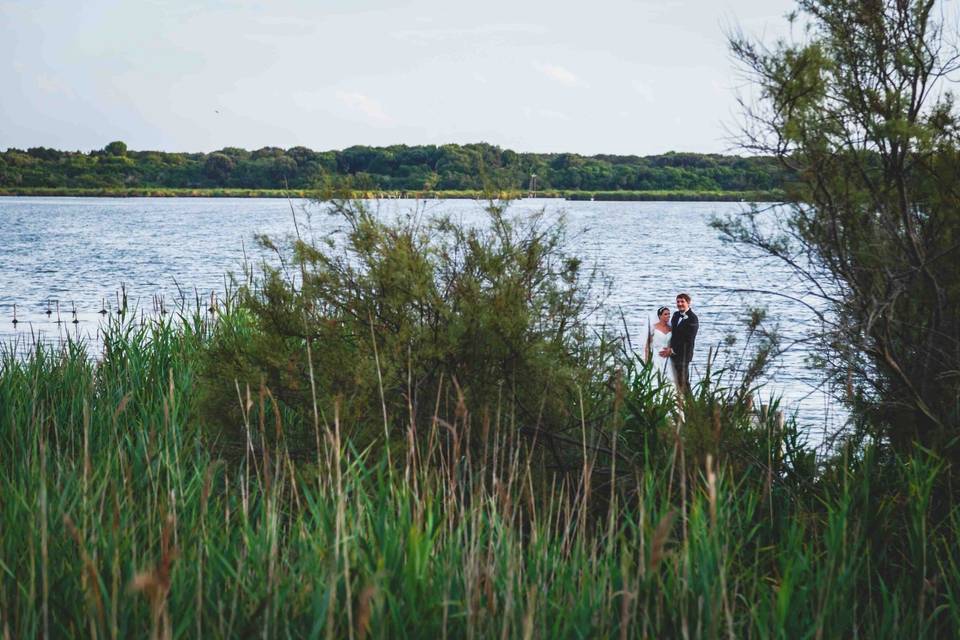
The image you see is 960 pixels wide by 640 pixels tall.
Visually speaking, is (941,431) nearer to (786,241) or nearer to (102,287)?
(786,241)

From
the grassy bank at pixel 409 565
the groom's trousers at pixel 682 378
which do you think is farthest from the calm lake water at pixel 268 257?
the grassy bank at pixel 409 565

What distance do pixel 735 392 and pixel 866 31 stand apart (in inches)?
106

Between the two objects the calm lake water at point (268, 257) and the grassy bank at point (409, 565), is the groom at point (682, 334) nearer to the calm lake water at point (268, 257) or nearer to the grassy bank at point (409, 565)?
the calm lake water at point (268, 257)

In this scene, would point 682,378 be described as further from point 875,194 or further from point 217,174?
point 217,174

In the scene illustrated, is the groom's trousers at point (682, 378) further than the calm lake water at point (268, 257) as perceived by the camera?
No

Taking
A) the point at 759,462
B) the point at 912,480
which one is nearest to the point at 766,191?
the point at 759,462

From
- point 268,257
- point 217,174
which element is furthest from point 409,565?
point 217,174

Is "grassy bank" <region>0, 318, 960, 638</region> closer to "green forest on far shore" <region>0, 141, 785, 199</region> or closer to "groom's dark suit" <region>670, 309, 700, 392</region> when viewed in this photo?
"groom's dark suit" <region>670, 309, 700, 392</region>

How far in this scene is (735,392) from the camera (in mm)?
7543

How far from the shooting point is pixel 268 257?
30.0 metres

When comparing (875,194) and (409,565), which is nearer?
(409,565)

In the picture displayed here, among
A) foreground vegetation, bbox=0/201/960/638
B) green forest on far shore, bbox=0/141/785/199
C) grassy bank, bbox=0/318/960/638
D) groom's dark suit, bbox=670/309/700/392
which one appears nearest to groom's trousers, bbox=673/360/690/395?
groom's dark suit, bbox=670/309/700/392

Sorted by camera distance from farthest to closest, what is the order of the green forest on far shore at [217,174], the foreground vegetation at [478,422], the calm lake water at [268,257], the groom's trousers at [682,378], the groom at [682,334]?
the green forest on far shore at [217,174] → the groom at [682,334] → the calm lake water at [268,257] → the groom's trousers at [682,378] → the foreground vegetation at [478,422]

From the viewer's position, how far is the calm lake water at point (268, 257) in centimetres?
936
